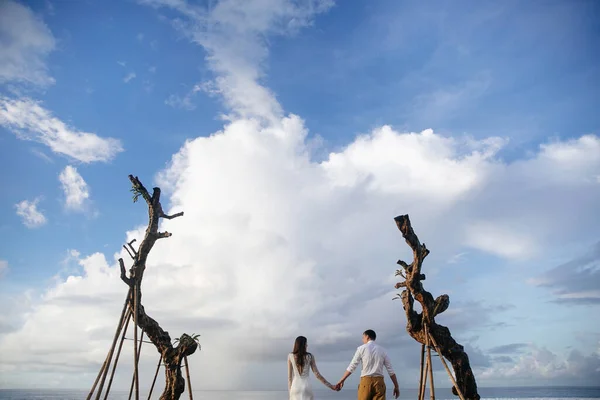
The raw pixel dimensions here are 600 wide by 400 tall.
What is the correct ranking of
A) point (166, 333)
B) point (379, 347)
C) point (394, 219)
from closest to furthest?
1. point (379, 347)
2. point (394, 219)
3. point (166, 333)

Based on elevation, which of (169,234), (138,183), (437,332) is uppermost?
(138,183)

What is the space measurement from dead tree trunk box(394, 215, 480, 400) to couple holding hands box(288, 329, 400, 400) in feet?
8.26

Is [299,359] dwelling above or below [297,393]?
above

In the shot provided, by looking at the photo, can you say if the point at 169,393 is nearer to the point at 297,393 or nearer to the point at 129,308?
the point at 129,308

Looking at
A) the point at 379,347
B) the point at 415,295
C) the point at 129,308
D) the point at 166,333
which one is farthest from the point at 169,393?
the point at 415,295

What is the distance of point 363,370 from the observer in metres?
9.01

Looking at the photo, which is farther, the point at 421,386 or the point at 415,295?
the point at 415,295

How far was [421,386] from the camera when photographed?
1041 centimetres

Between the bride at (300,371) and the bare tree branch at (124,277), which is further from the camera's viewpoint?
the bare tree branch at (124,277)

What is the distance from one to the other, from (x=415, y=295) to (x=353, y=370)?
9.99 ft

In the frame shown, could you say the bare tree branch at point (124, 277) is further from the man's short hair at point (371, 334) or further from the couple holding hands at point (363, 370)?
the man's short hair at point (371, 334)

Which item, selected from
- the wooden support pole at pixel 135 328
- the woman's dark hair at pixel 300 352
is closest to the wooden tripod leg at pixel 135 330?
the wooden support pole at pixel 135 328

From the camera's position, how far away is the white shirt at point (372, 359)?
886 centimetres

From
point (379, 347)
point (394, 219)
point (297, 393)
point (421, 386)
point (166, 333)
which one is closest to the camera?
point (297, 393)
